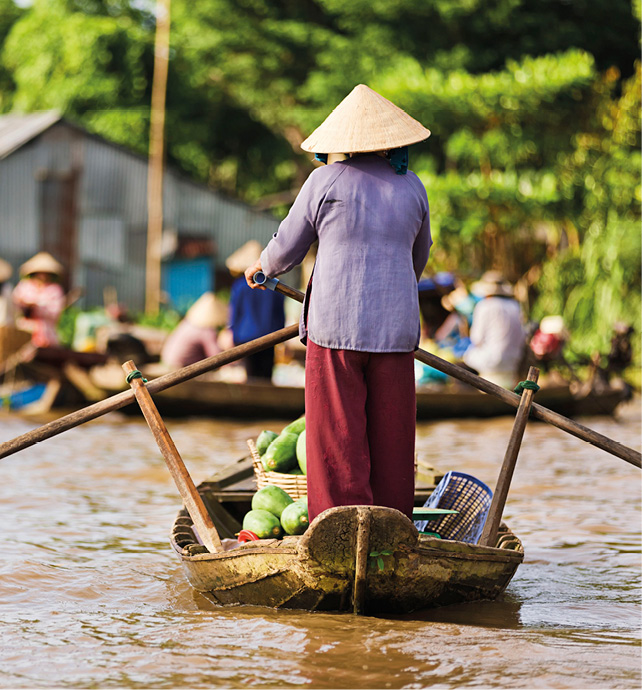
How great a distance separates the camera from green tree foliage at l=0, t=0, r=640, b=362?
18.0m

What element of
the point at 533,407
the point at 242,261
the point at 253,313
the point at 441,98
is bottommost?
the point at 253,313

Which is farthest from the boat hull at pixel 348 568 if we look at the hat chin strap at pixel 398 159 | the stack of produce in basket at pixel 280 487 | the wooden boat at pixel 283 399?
the wooden boat at pixel 283 399

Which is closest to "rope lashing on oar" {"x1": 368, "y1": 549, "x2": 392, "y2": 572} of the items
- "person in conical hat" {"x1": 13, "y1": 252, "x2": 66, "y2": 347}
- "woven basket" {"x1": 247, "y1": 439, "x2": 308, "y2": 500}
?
"woven basket" {"x1": 247, "y1": 439, "x2": 308, "y2": 500}

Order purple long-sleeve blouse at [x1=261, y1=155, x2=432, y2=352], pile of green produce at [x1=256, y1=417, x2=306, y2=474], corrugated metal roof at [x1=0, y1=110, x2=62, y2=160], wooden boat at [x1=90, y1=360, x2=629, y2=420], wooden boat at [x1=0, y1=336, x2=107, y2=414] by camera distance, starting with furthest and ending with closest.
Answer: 1. corrugated metal roof at [x1=0, y1=110, x2=62, y2=160]
2. wooden boat at [x1=0, y1=336, x2=107, y2=414]
3. wooden boat at [x1=90, y1=360, x2=629, y2=420]
4. pile of green produce at [x1=256, y1=417, x2=306, y2=474]
5. purple long-sleeve blouse at [x1=261, y1=155, x2=432, y2=352]

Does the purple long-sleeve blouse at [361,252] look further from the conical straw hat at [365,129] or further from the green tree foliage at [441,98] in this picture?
the green tree foliage at [441,98]

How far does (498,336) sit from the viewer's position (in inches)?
429

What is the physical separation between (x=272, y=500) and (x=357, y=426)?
0.74 meters

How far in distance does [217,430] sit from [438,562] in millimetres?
7362

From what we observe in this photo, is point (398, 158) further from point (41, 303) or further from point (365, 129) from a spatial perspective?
point (41, 303)

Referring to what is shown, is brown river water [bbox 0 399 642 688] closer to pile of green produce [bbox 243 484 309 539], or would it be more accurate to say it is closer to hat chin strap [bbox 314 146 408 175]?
pile of green produce [bbox 243 484 309 539]

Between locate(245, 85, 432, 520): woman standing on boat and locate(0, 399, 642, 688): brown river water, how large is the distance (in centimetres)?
53

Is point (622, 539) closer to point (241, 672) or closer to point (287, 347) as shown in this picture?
point (241, 672)

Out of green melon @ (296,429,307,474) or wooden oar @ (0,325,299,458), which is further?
green melon @ (296,429,307,474)

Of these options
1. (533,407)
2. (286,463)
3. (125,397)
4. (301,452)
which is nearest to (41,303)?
(286,463)
